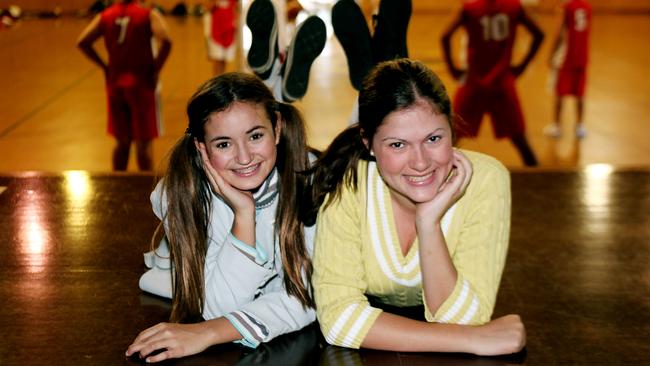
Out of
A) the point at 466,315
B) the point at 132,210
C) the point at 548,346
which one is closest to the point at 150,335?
the point at 466,315

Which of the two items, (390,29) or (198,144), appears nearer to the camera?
(198,144)

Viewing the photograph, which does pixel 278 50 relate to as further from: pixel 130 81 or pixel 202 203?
pixel 130 81

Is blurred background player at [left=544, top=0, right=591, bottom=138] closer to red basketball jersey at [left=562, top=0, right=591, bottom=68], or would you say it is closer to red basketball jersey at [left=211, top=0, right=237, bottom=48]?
red basketball jersey at [left=562, top=0, right=591, bottom=68]

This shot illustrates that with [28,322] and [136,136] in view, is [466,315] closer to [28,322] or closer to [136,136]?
[28,322]

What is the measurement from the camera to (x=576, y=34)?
6531 millimetres

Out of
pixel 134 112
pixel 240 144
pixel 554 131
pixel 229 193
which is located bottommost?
pixel 554 131

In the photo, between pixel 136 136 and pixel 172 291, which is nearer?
pixel 172 291

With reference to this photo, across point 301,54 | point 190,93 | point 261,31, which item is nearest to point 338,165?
point 301,54

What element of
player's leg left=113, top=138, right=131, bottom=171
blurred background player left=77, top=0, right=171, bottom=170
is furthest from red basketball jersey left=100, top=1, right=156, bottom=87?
player's leg left=113, top=138, right=131, bottom=171

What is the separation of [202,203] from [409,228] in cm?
50

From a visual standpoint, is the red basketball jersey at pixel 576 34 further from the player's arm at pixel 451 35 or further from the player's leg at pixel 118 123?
the player's leg at pixel 118 123

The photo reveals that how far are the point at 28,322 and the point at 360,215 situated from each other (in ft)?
2.75

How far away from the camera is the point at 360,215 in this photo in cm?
214

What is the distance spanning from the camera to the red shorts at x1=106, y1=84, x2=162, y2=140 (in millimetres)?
5227
